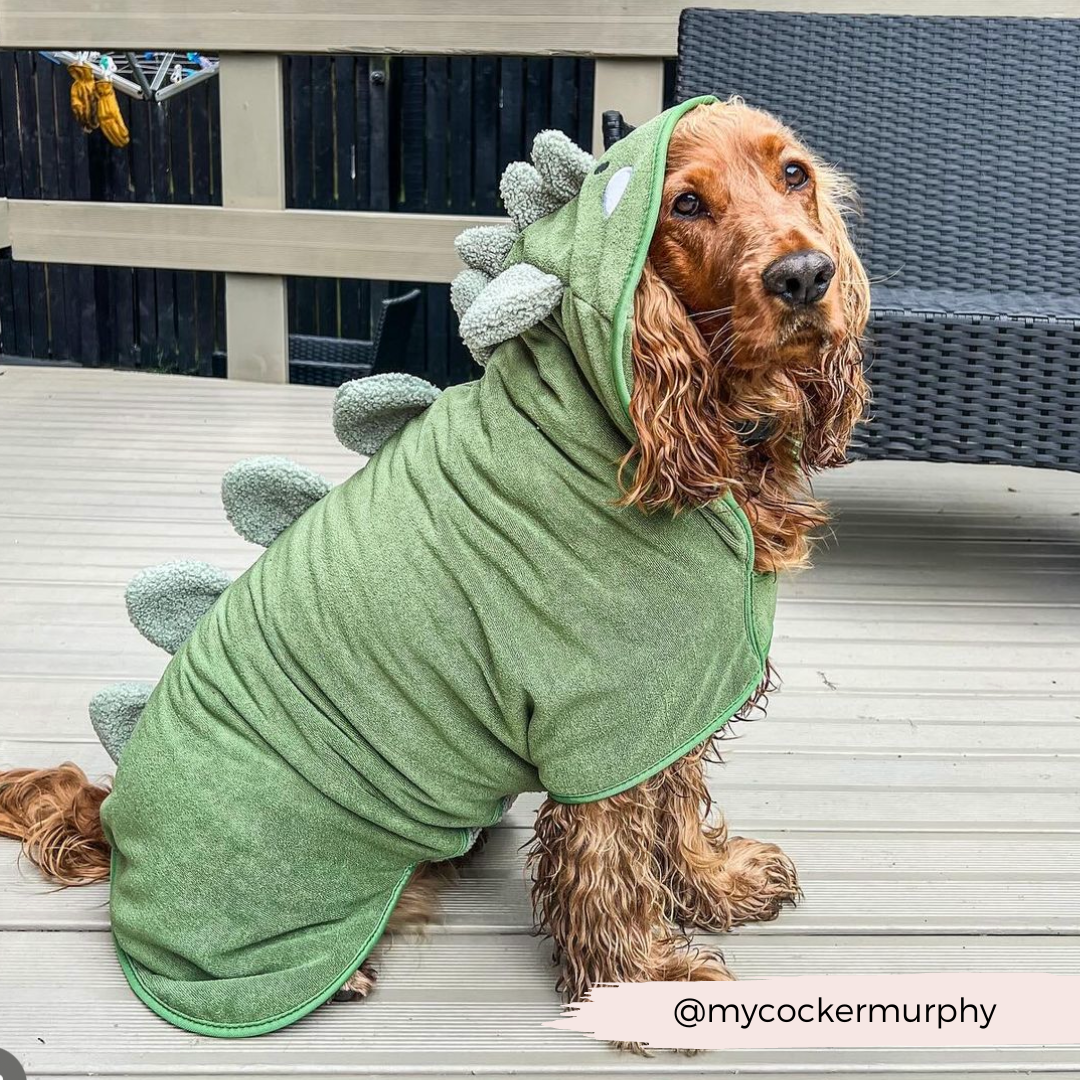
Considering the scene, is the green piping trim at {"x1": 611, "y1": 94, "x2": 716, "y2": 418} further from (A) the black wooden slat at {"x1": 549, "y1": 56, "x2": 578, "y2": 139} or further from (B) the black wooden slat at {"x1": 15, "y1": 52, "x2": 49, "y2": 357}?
(B) the black wooden slat at {"x1": 15, "y1": 52, "x2": 49, "y2": 357}

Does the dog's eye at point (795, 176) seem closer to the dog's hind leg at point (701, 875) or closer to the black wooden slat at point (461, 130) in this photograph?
the dog's hind leg at point (701, 875)

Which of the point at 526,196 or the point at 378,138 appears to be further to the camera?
the point at 378,138

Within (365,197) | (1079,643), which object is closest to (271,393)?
(365,197)

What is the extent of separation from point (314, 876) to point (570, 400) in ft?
2.17

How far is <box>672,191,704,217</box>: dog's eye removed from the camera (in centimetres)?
138

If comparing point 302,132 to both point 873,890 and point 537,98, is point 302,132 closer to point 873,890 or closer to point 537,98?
point 537,98

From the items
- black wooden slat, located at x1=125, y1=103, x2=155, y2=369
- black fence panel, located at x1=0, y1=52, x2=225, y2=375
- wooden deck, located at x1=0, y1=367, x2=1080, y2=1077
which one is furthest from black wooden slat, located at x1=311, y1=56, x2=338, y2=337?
wooden deck, located at x1=0, y1=367, x2=1080, y2=1077

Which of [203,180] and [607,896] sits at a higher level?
[607,896]

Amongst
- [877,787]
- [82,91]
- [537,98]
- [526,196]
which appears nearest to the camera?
[526,196]

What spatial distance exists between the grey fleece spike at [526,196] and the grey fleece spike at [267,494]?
0.45 metres

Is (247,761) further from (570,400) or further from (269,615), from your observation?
(570,400)

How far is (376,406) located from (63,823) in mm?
786

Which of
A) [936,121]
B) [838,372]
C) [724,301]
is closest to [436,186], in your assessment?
[936,121]

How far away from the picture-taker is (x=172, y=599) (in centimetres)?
178
